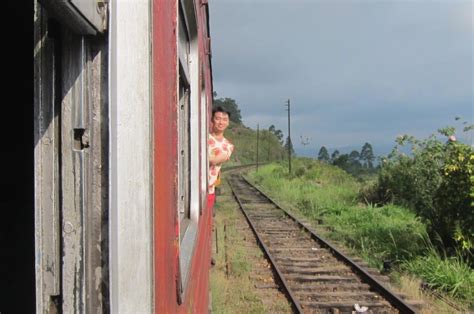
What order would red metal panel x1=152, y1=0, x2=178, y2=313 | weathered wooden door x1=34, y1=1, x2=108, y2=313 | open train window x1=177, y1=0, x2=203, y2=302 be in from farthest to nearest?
1. open train window x1=177, y1=0, x2=203, y2=302
2. red metal panel x1=152, y1=0, x2=178, y2=313
3. weathered wooden door x1=34, y1=1, x2=108, y2=313

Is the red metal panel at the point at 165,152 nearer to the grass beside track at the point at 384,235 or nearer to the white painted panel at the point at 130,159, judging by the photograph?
the white painted panel at the point at 130,159

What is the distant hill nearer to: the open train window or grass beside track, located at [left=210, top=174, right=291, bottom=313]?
grass beside track, located at [left=210, top=174, right=291, bottom=313]

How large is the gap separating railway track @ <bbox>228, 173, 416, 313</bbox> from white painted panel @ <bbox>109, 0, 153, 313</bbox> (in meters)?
4.91

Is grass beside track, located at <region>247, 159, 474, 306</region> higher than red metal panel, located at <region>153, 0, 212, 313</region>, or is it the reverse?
red metal panel, located at <region>153, 0, 212, 313</region>

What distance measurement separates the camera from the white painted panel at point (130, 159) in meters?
1.02

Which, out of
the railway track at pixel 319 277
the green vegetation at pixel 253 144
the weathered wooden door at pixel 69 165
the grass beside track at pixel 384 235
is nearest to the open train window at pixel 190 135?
the weathered wooden door at pixel 69 165

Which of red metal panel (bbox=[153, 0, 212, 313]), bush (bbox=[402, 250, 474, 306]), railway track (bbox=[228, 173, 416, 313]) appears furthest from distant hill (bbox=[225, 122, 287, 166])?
red metal panel (bbox=[153, 0, 212, 313])

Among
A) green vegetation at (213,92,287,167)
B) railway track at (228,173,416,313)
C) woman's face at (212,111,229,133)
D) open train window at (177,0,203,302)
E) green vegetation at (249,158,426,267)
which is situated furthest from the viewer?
green vegetation at (213,92,287,167)

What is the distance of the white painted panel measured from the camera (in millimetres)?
1020

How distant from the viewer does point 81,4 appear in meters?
0.89

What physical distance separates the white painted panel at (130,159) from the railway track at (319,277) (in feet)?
16.1
